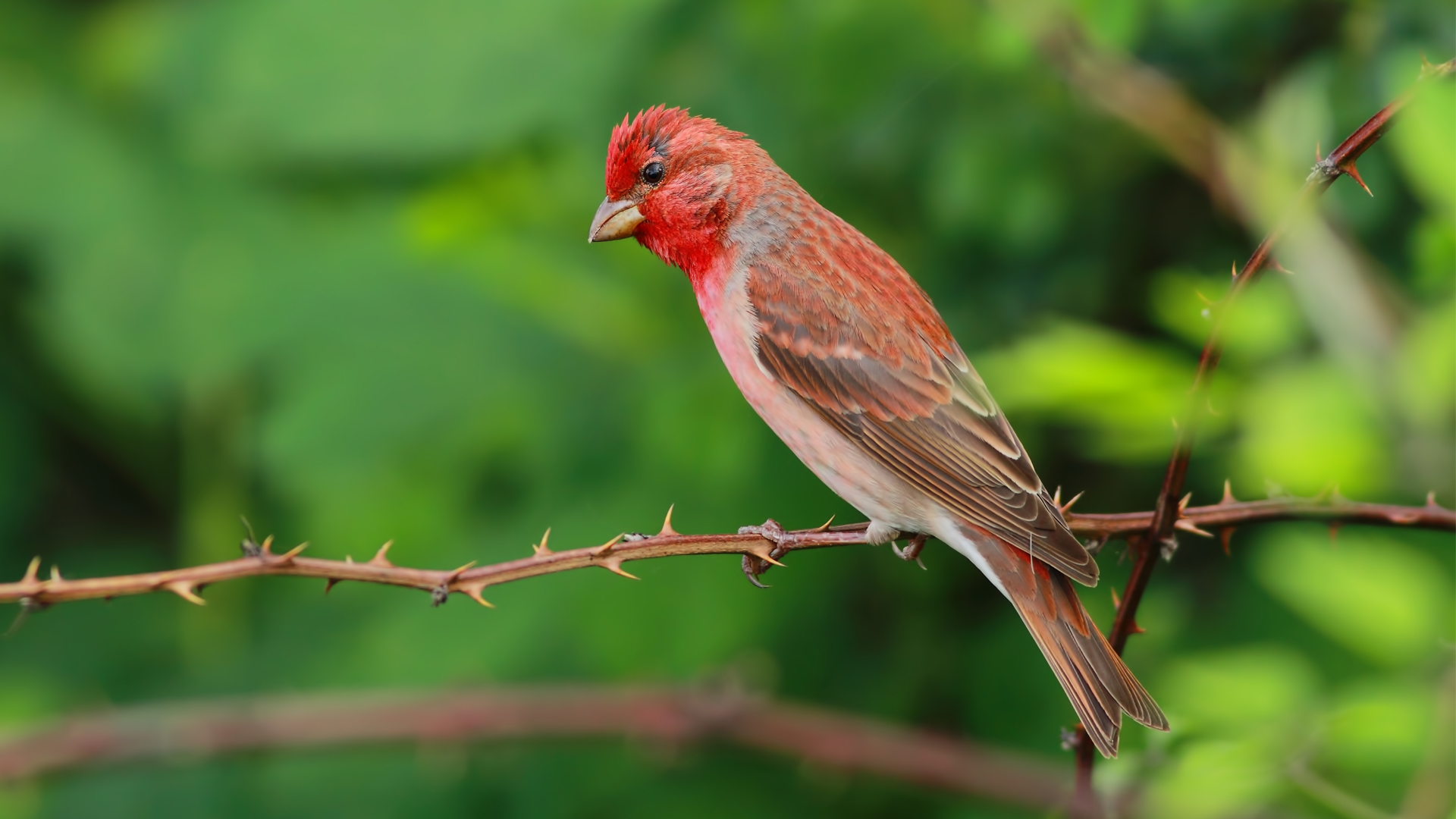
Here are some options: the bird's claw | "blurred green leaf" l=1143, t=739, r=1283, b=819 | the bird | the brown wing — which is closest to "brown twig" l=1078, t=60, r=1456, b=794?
"blurred green leaf" l=1143, t=739, r=1283, b=819

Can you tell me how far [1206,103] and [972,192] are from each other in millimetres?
1019

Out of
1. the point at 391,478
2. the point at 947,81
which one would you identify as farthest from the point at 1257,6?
the point at 391,478

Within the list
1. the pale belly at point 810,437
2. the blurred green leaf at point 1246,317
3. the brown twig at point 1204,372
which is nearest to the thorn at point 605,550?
the brown twig at point 1204,372

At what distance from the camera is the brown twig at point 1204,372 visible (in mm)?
1908

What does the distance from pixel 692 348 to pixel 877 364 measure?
1.08 m

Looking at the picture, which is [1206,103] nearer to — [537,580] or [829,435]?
[829,435]

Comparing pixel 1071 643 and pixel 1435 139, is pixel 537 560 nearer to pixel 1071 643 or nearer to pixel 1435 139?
pixel 1071 643

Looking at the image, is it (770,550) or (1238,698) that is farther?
(1238,698)

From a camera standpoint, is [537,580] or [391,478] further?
[391,478]

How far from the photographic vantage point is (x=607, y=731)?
3.88 meters

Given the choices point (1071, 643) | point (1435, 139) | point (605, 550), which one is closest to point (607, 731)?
point (1071, 643)

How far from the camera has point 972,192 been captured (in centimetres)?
Answer: 397

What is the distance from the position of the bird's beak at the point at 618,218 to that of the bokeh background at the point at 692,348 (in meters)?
0.80

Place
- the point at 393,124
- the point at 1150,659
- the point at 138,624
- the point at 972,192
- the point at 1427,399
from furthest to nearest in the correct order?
the point at 138,624, the point at 393,124, the point at 1150,659, the point at 972,192, the point at 1427,399
